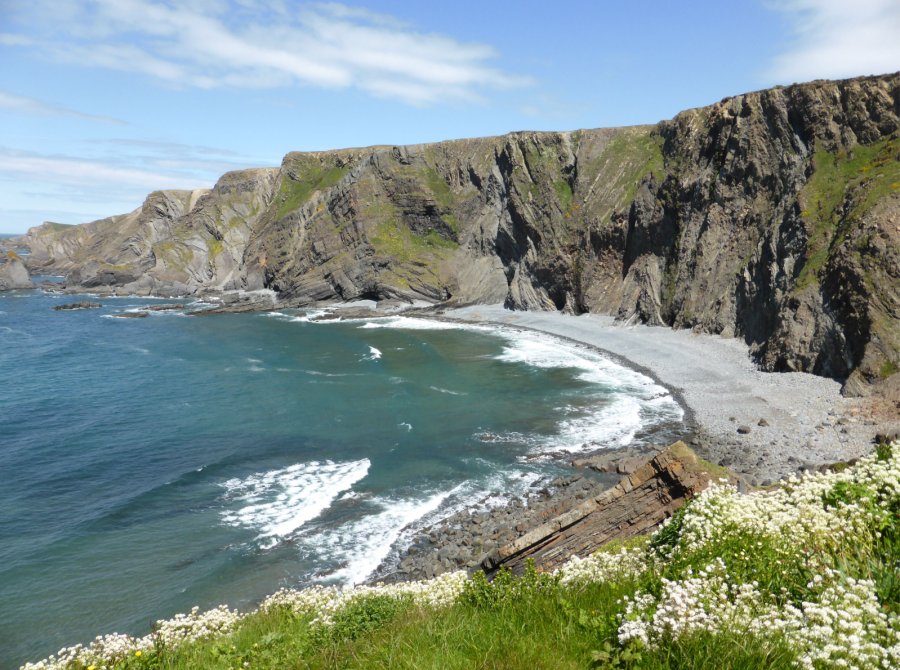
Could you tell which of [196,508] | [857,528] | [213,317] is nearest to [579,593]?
[857,528]

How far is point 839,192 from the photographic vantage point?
39844 millimetres

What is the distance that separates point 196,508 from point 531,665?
75.9 feet

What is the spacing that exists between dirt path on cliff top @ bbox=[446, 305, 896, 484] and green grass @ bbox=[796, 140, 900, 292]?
8.29m

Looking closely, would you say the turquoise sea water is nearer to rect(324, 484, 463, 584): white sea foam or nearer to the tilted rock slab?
rect(324, 484, 463, 584): white sea foam

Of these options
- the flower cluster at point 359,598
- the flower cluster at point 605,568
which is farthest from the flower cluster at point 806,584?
the flower cluster at point 359,598

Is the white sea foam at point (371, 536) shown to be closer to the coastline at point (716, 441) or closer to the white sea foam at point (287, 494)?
the coastline at point (716, 441)

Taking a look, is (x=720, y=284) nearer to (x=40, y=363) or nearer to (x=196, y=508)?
(x=196, y=508)

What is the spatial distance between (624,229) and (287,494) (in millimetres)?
56476

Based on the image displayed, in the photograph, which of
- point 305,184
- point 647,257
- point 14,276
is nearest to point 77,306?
point 305,184

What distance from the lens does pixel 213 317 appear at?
275ft

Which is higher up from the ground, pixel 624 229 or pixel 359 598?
pixel 624 229

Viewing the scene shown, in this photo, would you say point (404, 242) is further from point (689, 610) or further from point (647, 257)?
point (689, 610)

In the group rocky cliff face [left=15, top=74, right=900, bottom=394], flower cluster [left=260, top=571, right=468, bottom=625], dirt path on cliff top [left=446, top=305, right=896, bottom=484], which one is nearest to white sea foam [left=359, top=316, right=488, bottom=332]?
rocky cliff face [left=15, top=74, right=900, bottom=394]

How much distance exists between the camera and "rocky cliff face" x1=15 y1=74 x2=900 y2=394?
3581cm
